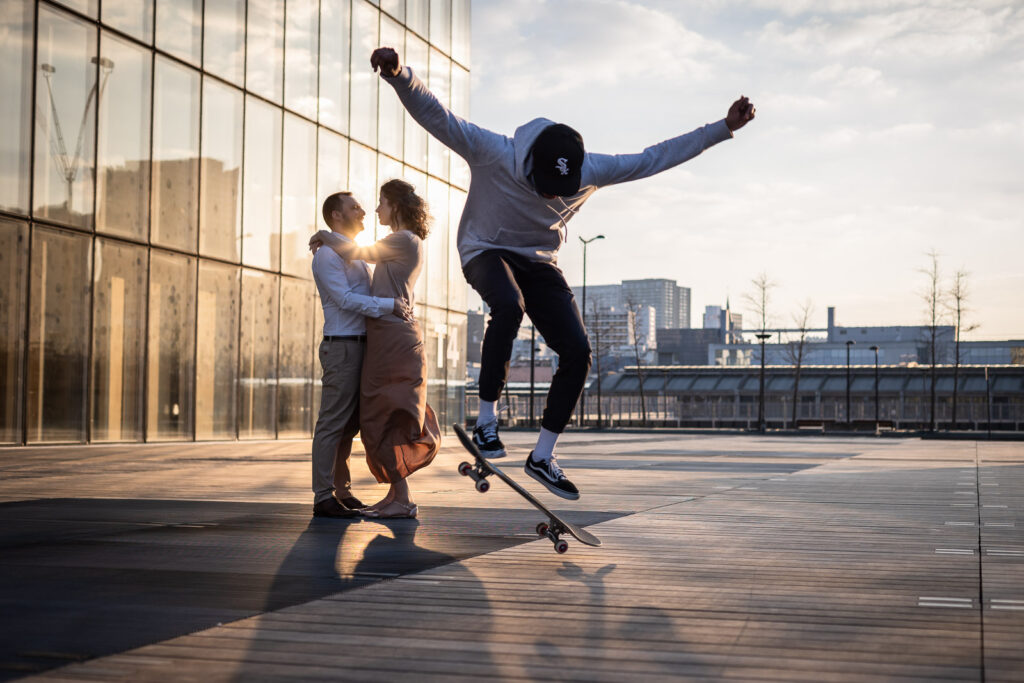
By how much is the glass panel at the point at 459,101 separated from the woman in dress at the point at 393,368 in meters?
27.2

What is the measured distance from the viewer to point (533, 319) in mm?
5641

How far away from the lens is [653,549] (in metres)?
5.23

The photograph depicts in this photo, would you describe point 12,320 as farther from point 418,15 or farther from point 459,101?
point 459,101

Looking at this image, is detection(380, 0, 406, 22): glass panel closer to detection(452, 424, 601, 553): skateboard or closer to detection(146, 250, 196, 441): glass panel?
detection(146, 250, 196, 441): glass panel

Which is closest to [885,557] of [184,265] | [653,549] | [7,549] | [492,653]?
[653,549]

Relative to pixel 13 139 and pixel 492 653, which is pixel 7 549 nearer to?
→ pixel 492 653

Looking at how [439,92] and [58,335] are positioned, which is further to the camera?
[439,92]

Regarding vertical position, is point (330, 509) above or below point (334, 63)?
below

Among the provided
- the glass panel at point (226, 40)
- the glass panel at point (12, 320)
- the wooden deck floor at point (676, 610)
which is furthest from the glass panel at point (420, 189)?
the wooden deck floor at point (676, 610)

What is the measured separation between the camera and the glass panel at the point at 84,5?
18.9m

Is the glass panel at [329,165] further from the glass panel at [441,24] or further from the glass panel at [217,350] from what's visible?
the glass panel at [441,24]

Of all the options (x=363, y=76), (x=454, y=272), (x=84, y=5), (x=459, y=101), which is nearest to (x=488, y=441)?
(x=84, y=5)

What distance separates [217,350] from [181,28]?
678 cm

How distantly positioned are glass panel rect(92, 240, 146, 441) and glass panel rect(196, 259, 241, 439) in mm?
1874
